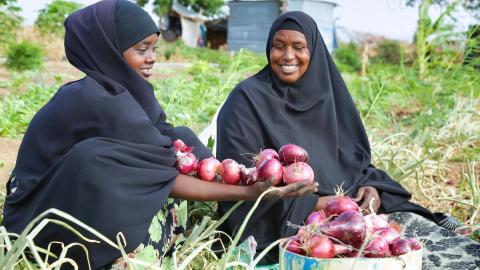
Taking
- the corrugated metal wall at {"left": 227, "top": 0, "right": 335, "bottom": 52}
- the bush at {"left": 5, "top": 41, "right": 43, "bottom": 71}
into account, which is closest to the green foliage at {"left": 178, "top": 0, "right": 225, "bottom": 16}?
the corrugated metal wall at {"left": 227, "top": 0, "right": 335, "bottom": 52}

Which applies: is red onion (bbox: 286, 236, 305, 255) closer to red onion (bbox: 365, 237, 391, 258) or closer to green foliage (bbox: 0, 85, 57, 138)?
red onion (bbox: 365, 237, 391, 258)

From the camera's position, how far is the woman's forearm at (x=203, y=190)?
231 centimetres

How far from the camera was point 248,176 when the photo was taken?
94.9 inches

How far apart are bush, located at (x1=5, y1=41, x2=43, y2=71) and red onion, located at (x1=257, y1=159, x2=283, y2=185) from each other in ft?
32.2

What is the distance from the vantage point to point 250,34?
109 feet

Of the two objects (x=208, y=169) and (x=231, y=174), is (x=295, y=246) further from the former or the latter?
(x=208, y=169)

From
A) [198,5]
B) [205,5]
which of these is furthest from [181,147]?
[198,5]

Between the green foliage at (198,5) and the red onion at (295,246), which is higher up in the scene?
the red onion at (295,246)

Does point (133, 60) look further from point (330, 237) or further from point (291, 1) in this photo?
point (291, 1)

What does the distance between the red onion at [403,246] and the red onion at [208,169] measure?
0.85 metres

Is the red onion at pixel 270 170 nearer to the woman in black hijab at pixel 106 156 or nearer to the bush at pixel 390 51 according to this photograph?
the woman in black hijab at pixel 106 156

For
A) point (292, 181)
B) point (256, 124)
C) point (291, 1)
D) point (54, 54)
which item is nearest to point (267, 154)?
point (292, 181)

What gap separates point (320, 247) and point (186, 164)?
0.84m

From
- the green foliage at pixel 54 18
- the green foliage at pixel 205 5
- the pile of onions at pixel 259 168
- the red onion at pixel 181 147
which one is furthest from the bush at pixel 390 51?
the pile of onions at pixel 259 168
